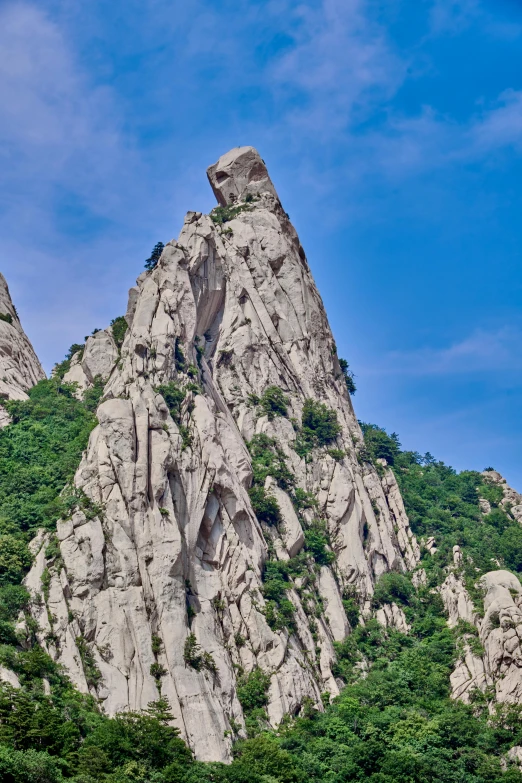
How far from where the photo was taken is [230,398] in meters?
74.6

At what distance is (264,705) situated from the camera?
178 ft

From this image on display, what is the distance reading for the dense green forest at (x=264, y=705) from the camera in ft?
138

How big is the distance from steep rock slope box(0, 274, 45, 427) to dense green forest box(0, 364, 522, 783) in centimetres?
245

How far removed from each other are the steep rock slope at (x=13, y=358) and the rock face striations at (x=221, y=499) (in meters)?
5.95

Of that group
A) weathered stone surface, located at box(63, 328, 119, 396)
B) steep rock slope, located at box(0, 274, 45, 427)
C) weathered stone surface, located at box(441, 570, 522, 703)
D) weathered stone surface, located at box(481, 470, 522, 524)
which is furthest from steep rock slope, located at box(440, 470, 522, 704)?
steep rock slope, located at box(0, 274, 45, 427)

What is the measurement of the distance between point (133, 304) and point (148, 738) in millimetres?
40604

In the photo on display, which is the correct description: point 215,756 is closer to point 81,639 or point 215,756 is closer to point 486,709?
point 81,639

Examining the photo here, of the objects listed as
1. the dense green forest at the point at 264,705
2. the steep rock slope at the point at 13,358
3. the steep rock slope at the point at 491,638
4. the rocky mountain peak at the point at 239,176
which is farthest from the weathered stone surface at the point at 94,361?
the steep rock slope at the point at 491,638

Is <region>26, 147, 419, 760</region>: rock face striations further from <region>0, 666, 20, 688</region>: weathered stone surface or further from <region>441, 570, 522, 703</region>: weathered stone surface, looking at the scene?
<region>441, 570, 522, 703</region>: weathered stone surface

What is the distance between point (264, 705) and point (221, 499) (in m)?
13.0

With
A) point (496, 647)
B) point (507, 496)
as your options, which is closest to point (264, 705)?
point (496, 647)

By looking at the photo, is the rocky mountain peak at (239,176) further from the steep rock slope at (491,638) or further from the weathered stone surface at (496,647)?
the weathered stone surface at (496,647)

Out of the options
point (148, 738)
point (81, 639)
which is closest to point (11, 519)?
point (81, 639)

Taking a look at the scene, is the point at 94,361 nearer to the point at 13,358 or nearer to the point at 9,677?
the point at 13,358
